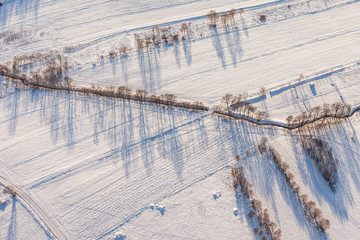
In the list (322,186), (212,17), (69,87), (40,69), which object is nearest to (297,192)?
(322,186)

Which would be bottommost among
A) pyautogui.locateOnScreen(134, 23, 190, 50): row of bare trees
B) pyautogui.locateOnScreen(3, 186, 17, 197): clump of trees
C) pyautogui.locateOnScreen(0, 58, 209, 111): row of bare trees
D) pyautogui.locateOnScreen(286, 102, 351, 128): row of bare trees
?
pyautogui.locateOnScreen(3, 186, 17, 197): clump of trees

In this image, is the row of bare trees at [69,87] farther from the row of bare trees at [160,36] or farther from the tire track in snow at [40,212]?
the tire track in snow at [40,212]

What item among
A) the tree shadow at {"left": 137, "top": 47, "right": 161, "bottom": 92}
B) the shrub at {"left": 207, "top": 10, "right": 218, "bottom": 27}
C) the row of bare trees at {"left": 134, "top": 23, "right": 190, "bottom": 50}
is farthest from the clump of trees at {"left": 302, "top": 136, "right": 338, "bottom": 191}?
the row of bare trees at {"left": 134, "top": 23, "right": 190, "bottom": 50}

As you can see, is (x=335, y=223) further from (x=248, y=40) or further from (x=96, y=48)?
(x=96, y=48)

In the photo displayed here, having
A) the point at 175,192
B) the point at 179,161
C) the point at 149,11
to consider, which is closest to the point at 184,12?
the point at 149,11

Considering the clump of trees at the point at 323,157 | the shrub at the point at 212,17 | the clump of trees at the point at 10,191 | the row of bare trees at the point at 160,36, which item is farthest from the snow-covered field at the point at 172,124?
the shrub at the point at 212,17

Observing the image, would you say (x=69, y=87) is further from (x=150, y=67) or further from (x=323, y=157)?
(x=323, y=157)

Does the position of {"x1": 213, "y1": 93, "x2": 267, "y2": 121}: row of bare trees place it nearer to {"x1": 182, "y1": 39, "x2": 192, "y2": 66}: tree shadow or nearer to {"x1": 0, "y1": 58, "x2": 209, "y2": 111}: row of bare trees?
{"x1": 0, "y1": 58, "x2": 209, "y2": 111}: row of bare trees
